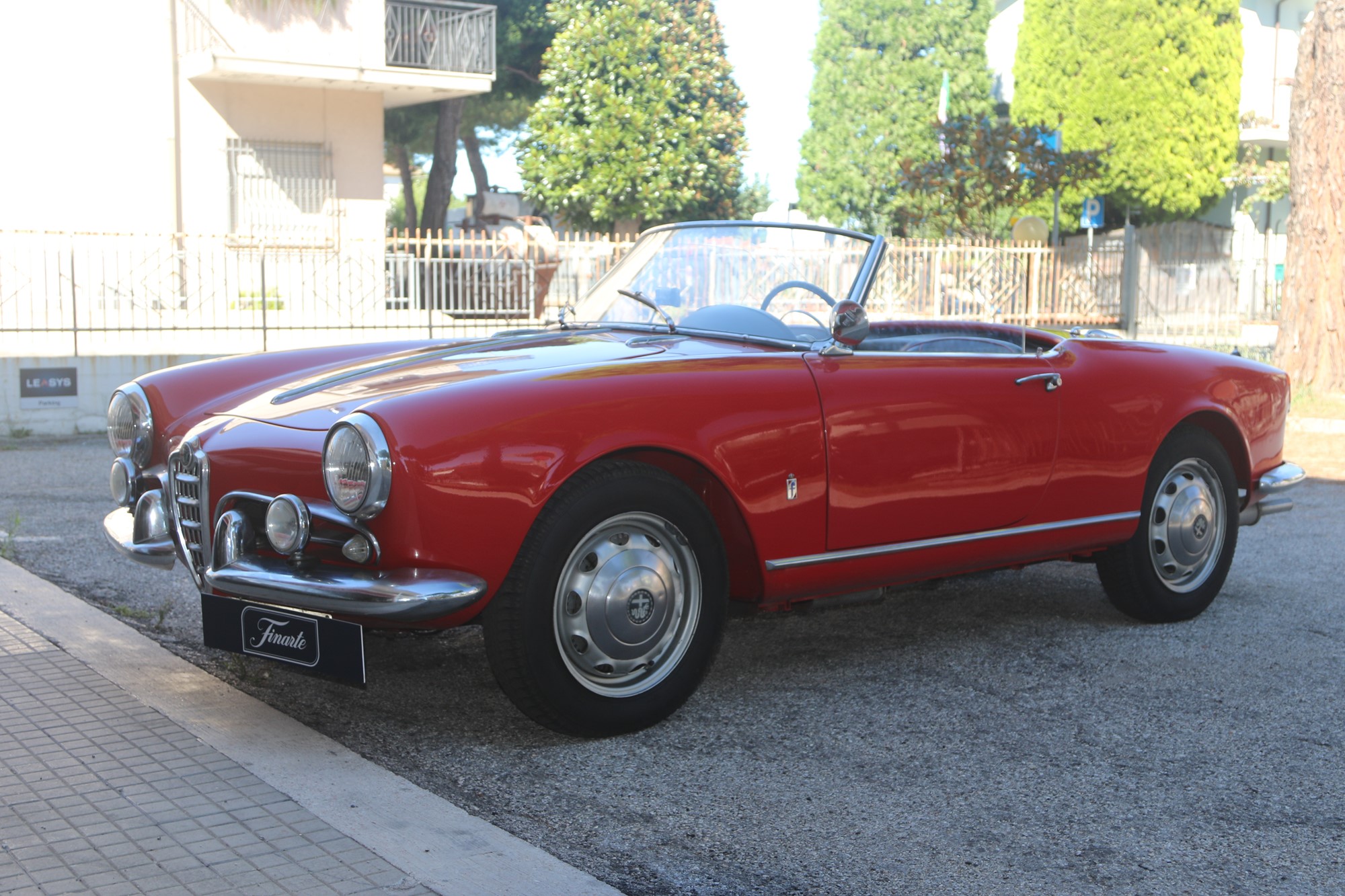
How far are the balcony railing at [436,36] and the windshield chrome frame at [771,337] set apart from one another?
17.9m

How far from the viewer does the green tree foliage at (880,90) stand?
37875 millimetres

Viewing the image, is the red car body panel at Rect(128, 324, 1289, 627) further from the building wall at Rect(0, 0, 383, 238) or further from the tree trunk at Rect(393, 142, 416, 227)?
the tree trunk at Rect(393, 142, 416, 227)

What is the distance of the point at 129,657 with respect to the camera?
4.34 m

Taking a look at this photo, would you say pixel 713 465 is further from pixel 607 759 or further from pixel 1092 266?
pixel 1092 266

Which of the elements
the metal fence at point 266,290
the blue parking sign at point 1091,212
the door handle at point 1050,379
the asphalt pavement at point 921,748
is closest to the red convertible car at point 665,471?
the door handle at point 1050,379

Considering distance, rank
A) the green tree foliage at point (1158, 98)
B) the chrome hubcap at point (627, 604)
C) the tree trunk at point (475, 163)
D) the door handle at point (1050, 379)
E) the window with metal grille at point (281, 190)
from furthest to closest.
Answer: the tree trunk at point (475, 163)
the green tree foliage at point (1158, 98)
the window with metal grille at point (281, 190)
the door handle at point (1050, 379)
the chrome hubcap at point (627, 604)

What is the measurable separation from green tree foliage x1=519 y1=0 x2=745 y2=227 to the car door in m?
23.7

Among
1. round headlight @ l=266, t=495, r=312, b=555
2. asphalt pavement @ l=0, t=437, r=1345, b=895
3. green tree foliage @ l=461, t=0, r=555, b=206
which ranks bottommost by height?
asphalt pavement @ l=0, t=437, r=1345, b=895

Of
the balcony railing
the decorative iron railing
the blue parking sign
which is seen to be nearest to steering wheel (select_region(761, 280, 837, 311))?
the decorative iron railing

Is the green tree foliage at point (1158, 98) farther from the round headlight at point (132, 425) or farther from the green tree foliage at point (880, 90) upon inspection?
the round headlight at point (132, 425)

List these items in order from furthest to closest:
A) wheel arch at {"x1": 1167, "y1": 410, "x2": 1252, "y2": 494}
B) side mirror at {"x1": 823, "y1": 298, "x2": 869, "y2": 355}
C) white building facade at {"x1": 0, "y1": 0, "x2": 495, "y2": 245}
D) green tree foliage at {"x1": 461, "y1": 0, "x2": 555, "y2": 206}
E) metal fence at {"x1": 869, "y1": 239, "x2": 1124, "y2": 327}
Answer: green tree foliage at {"x1": 461, "y1": 0, "x2": 555, "y2": 206} < metal fence at {"x1": 869, "y1": 239, "x2": 1124, "y2": 327} < white building facade at {"x1": 0, "y1": 0, "x2": 495, "y2": 245} < wheel arch at {"x1": 1167, "y1": 410, "x2": 1252, "y2": 494} < side mirror at {"x1": 823, "y1": 298, "x2": 869, "y2": 355}

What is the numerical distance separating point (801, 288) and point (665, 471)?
1.30m

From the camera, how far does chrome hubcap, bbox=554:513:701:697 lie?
11.6 feet

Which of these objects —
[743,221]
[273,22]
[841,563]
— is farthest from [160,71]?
[841,563]
